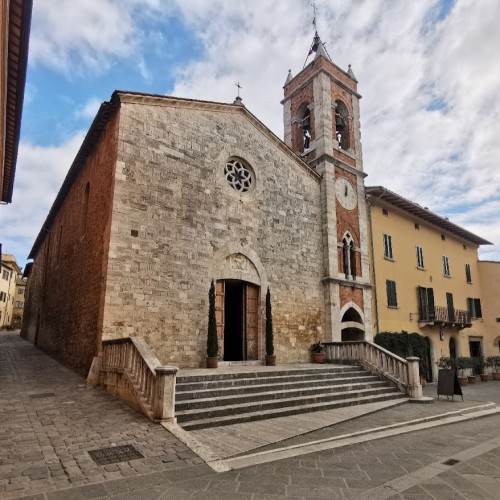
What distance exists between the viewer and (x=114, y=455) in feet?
16.1

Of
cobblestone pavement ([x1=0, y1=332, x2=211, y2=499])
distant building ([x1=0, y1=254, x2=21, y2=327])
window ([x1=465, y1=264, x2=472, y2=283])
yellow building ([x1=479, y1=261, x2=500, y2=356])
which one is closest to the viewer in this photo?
cobblestone pavement ([x1=0, y1=332, x2=211, y2=499])

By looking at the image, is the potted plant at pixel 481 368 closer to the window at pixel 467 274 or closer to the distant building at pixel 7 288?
the window at pixel 467 274

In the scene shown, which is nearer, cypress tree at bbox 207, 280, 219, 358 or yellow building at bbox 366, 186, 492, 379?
cypress tree at bbox 207, 280, 219, 358

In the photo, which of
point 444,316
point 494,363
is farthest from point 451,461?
point 494,363

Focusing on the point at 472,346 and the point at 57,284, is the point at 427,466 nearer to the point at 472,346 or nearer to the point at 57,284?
the point at 57,284

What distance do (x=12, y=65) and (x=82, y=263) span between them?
22.3ft

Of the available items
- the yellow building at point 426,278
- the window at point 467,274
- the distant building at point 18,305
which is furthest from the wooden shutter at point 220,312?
the distant building at point 18,305

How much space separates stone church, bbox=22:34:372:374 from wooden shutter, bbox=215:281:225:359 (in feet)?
0.14

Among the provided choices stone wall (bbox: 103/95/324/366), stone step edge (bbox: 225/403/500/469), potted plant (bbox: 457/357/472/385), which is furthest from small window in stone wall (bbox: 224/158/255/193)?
potted plant (bbox: 457/357/472/385)

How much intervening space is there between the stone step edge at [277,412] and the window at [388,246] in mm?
9579

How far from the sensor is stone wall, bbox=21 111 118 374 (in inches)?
412

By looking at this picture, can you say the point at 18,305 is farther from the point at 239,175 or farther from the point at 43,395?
the point at 43,395

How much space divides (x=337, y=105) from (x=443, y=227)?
34.4 ft

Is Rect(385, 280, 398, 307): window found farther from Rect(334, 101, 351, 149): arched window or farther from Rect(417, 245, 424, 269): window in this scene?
Rect(334, 101, 351, 149): arched window
